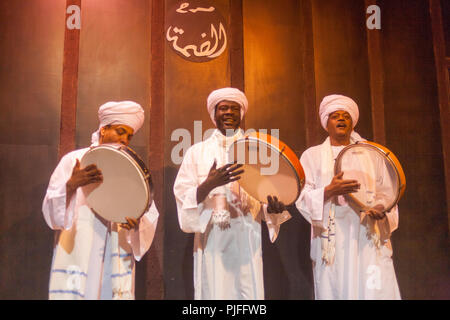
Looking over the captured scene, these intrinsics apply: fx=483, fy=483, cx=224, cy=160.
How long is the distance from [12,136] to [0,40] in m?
0.90

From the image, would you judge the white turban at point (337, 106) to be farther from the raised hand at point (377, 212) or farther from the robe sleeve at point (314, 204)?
the raised hand at point (377, 212)

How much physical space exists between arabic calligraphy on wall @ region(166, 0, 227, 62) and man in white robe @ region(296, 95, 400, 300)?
1.76m

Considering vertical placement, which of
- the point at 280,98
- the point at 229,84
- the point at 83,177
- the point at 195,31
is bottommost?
the point at 83,177

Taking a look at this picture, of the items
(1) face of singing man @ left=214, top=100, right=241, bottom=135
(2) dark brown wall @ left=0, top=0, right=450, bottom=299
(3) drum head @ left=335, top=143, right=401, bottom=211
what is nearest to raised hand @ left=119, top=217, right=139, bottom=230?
(2) dark brown wall @ left=0, top=0, right=450, bottom=299

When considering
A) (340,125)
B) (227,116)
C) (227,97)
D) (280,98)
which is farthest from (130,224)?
(280,98)

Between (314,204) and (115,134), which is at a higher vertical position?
(115,134)

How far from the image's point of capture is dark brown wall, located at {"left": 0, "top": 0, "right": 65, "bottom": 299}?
4.16 m

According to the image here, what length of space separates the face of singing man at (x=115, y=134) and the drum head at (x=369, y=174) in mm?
1711

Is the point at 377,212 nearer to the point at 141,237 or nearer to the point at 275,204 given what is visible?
the point at 275,204

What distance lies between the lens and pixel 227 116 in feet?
13.3

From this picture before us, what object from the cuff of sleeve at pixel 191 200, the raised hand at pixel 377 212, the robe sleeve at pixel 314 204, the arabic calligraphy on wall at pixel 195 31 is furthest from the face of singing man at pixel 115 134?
the raised hand at pixel 377 212

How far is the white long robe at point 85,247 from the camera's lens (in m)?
3.47

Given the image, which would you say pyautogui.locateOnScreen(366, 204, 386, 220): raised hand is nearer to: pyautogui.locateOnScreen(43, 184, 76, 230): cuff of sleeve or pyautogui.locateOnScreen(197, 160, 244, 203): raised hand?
pyautogui.locateOnScreen(197, 160, 244, 203): raised hand

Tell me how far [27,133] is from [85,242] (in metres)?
1.37
